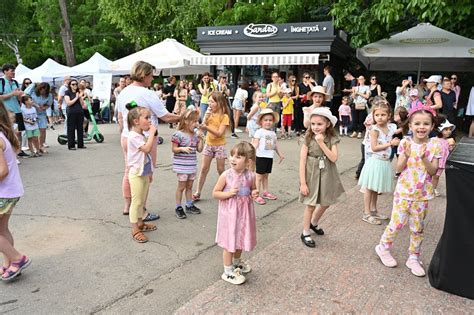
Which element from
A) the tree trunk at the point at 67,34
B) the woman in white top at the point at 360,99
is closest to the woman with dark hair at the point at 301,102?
the woman in white top at the point at 360,99

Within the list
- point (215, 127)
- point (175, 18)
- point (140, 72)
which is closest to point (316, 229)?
point (215, 127)

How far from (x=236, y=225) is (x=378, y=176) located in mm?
2419

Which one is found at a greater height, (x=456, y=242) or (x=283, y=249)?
(x=456, y=242)

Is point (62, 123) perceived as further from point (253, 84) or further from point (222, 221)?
point (222, 221)

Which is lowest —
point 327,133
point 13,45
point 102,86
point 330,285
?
point 330,285

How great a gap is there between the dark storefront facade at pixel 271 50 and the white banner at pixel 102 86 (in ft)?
15.5

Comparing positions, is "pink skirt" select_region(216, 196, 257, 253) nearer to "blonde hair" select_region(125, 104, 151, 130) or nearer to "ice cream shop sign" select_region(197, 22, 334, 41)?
"blonde hair" select_region(125, 104, 151, 130)

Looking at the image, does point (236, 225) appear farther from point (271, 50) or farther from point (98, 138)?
point (271, 50)

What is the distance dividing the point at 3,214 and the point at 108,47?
104 ft

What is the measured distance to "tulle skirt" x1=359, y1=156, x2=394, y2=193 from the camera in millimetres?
4859

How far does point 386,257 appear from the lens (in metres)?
3.82

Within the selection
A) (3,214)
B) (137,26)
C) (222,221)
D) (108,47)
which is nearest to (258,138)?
(222,221)

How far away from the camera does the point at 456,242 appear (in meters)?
3.24

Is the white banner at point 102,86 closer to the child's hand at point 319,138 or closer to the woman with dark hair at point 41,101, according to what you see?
the woman with dark hair at point 41,101
